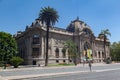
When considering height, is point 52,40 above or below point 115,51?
above

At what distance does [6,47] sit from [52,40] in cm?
1714

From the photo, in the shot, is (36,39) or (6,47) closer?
(6,47)

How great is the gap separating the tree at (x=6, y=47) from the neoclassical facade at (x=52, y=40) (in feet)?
27.4

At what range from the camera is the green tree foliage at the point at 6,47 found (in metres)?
60.2

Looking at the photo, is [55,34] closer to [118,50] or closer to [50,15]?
[50,15]

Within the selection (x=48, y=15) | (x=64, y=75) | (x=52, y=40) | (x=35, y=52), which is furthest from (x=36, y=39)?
(x=64, y=75)

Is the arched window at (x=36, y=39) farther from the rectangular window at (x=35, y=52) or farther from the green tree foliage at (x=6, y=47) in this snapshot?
the green tree foliage at (x=6, y=47)

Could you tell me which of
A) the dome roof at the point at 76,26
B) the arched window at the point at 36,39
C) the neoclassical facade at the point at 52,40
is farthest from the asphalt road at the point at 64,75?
the dome roof at the point at 76,26

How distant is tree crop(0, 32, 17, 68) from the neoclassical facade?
8366mm

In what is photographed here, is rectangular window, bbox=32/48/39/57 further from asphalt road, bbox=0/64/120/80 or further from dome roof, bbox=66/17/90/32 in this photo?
asphalt road, bbox=0/64/120/80

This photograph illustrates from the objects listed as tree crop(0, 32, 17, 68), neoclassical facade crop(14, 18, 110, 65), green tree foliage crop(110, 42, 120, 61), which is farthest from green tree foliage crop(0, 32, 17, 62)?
green tree foliage crop(110, 42, 120, 61)

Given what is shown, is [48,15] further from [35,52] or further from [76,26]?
[76,26]

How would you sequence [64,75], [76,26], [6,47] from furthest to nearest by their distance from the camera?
[76,26], [6,47], [64,75]

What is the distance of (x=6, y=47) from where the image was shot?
204 ft
